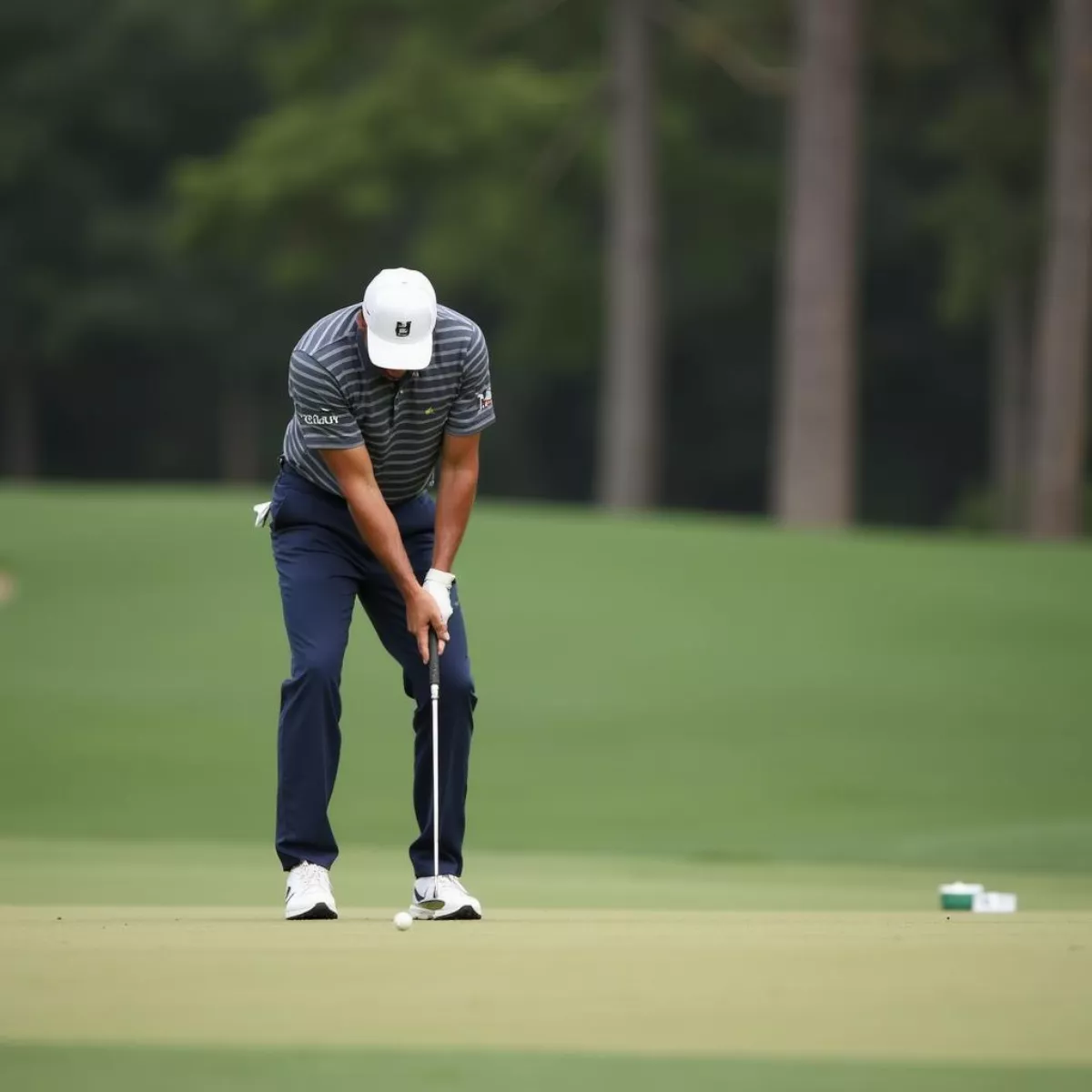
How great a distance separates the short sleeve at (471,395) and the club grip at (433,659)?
1.81 feet

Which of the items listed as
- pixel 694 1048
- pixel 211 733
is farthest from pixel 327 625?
pixel 211 733

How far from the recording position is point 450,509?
253 inches

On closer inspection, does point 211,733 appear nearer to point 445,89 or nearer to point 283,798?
point 283,798

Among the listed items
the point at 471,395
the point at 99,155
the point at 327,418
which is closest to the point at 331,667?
the point at 327,418

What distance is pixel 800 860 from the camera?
1016 centimetres

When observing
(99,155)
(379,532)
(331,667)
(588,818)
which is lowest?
(588,818)

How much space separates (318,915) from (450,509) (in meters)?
1.17

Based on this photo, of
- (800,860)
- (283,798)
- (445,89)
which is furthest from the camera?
(445,89)

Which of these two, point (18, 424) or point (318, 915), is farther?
point (18, 424)

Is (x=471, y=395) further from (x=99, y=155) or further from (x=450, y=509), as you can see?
(x=99, y=155)

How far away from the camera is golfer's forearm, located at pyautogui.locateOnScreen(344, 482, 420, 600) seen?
620 cm

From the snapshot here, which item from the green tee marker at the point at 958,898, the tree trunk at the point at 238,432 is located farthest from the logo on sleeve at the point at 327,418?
the tree trunk at the point at 238,432

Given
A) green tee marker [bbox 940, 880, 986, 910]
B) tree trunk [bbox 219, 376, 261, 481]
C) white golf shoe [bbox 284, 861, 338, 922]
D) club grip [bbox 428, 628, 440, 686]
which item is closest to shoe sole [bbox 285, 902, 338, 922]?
white golf shoe [bbox 284, 861, 338, 922]

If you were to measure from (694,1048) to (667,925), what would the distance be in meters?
1.74
